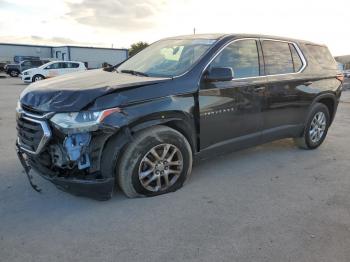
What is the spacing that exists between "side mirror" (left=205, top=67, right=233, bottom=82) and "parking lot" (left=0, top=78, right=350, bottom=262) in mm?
1298

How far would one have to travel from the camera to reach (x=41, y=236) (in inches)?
121

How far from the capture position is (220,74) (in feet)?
13.1

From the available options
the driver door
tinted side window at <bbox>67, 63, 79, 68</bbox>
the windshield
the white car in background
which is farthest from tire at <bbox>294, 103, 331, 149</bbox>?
tinted side window at <bbox>67, 63, 79, 68</bbox>

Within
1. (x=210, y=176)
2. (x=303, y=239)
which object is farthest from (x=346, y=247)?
(x=210, y=176)

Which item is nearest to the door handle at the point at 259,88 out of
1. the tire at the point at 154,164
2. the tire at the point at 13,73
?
the tire at the point at 154,164

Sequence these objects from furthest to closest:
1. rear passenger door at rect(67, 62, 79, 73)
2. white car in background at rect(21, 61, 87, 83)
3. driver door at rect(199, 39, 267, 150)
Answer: rear passenger door at rect(67, 62, 79, 73), white car in background at rect(21, 61, 87, 83), driver door at rect(199, 39, 267, 150)

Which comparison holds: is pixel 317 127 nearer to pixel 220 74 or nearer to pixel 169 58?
pixel 220 74

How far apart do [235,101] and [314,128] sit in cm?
223

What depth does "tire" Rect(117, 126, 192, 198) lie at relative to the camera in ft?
11.8

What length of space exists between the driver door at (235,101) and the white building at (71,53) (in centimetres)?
3835

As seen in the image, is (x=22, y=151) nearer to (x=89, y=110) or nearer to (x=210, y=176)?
(x=89, y=110)

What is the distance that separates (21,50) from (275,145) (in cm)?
4856

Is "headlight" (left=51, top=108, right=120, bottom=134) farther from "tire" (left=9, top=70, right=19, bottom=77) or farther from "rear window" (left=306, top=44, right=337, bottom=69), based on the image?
"tire" (left=9, top=70, right=19, bottom=77)

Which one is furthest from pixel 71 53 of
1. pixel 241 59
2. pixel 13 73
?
pixel 241 59
